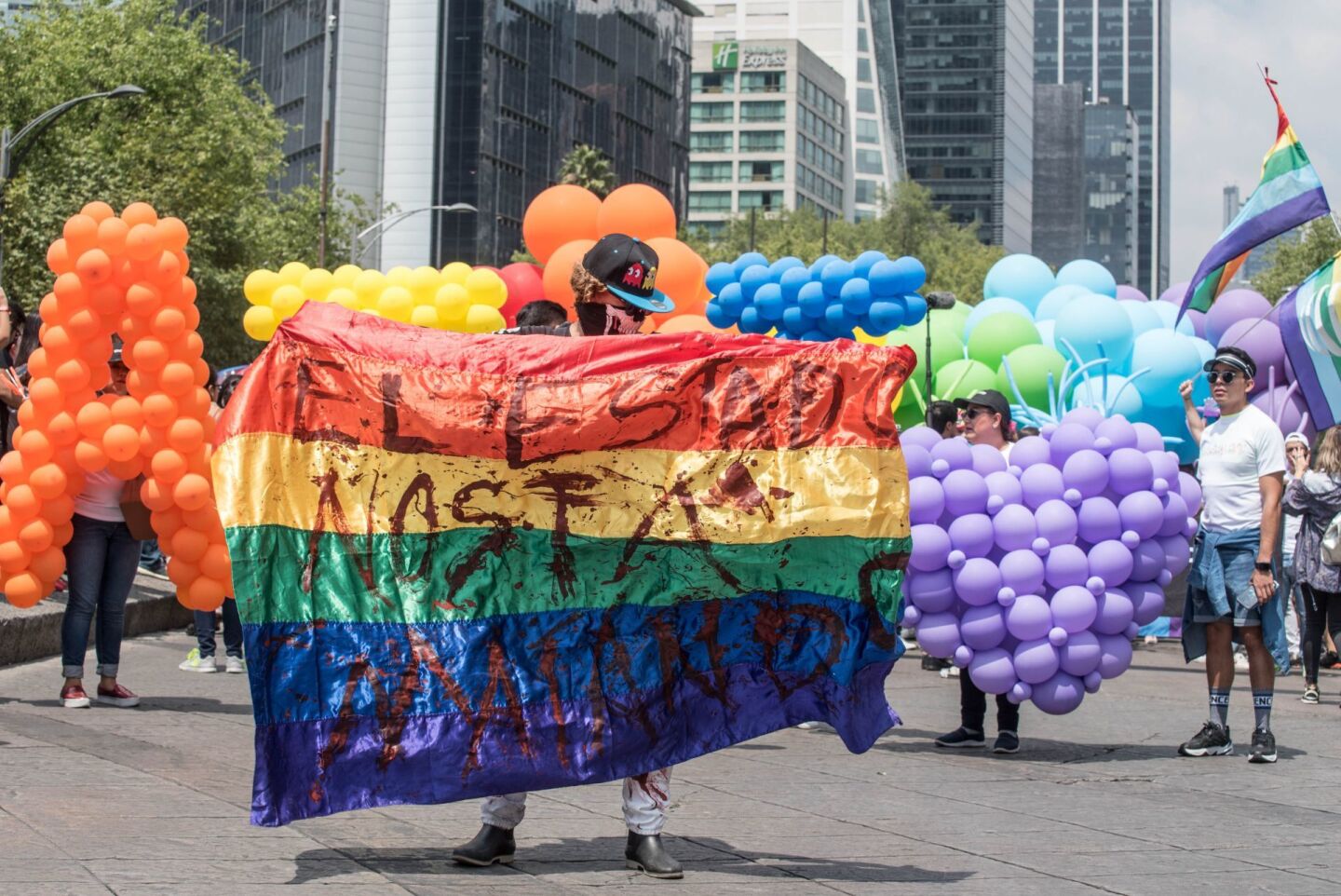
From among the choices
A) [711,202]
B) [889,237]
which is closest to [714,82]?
[711,202]

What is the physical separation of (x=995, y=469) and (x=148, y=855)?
4.99 m

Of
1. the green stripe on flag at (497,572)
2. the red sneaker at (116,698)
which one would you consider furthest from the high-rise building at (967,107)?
the green stripe on flag at (497,572)

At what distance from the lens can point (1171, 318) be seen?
1917cm

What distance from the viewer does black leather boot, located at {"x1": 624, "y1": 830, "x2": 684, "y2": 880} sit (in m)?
5.57

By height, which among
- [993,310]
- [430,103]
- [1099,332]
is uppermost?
[430,103]

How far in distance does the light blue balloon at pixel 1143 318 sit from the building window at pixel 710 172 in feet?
405

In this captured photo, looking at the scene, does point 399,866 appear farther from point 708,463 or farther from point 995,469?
point 995,469

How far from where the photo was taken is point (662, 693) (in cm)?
585

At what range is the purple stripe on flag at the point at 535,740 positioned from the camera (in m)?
5.48

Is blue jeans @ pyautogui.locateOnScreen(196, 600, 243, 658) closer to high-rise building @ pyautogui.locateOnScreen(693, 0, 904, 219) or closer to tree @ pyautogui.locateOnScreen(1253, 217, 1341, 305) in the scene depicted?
tree @ pyautogui.locateOnScreen(1253, 217, 1341, 305)

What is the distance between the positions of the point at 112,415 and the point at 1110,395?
1092 centimetres

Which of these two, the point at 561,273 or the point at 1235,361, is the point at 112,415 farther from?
the point at 561,273

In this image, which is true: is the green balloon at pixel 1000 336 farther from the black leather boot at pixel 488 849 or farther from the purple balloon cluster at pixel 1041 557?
the black leather boot at pixel 488 849

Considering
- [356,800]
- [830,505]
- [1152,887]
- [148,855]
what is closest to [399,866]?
[356,800]
